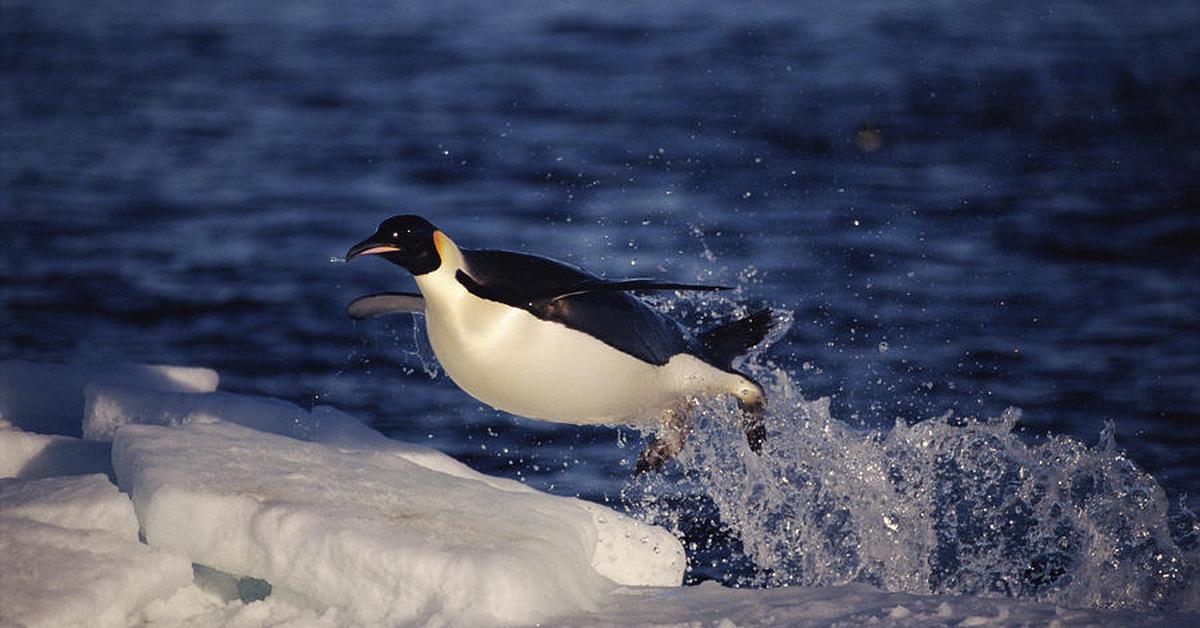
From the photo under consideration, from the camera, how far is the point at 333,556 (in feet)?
12.7

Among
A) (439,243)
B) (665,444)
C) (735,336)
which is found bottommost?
(665,444)

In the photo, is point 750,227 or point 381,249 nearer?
point 381,249

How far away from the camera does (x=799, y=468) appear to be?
5250 mm

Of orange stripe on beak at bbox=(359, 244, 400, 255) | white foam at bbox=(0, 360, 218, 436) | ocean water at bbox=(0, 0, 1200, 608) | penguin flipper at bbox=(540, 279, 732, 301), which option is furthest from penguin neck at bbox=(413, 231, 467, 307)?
white foam at bbox=(0, 360, 218, 436)

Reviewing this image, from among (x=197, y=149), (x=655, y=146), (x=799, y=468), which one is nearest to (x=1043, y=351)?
(x=799, y=468)

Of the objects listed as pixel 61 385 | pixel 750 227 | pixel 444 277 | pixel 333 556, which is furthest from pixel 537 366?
pixel 750 227

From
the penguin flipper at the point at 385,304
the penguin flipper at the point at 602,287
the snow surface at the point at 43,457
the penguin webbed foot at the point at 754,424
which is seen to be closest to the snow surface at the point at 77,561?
the snow surface at the point at 43,457

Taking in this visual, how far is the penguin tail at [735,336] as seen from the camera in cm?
520

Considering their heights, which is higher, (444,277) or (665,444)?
(444,277)

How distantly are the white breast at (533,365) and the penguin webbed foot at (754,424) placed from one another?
271mm

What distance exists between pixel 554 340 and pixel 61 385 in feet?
5.80

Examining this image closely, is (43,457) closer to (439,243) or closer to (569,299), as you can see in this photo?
(439,243)

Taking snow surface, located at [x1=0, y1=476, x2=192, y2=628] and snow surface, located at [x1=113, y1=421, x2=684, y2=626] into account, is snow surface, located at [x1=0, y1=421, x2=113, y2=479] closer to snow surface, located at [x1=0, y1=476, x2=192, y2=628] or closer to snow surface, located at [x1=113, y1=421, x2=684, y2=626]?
snow surface, located at [x1=113, y1=421, x2=684, y2=626]

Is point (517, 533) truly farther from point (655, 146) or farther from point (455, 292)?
point (655, 146)
